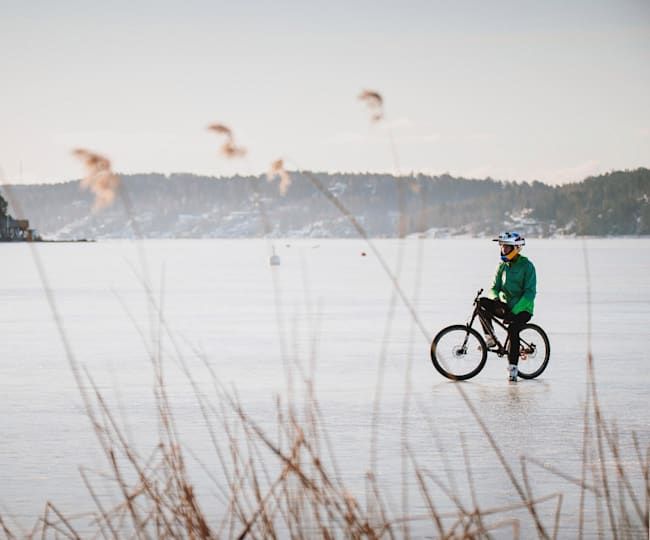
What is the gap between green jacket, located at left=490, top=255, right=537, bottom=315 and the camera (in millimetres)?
12242

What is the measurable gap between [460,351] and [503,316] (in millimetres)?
619

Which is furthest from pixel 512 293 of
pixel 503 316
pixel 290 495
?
pixel 290 495

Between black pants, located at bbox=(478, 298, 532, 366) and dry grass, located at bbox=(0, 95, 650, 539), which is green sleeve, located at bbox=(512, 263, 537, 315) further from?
dry grass, located at bbox=(0, 95, 650, 539)

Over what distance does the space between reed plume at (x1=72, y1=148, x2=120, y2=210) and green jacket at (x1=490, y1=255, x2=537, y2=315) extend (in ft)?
30.1

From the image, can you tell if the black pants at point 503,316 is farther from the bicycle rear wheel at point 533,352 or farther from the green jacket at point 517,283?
the bicycle rear wheel at point 533,352

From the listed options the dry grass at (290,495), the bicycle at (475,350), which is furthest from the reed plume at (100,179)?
the bicycle at (475,350)

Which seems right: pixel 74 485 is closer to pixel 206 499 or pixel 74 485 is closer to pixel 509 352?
pixel 206 499

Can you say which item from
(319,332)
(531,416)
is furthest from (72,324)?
(531,416)

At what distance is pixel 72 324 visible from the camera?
21.1 meters

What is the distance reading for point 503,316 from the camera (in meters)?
12.4

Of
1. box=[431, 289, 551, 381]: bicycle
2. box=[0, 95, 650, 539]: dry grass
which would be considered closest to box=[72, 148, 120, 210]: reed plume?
box=[0, 95, 650, 539]: dry grass

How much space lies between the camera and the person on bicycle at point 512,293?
1221cm

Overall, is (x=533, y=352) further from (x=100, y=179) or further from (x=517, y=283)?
(x=100, y=179)

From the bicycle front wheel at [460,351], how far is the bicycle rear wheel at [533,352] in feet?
1.95
